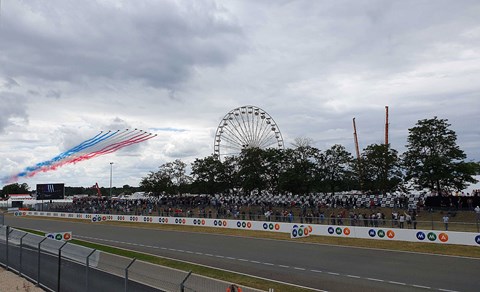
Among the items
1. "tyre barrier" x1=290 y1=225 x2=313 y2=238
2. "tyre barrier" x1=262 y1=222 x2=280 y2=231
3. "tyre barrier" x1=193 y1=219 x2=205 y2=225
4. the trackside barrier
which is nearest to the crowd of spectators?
the trackside barrier

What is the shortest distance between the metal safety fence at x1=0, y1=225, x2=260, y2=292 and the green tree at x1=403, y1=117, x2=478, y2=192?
43.3m

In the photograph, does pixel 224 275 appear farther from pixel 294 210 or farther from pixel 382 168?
pixel 382 168

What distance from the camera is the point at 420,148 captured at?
5103 cm

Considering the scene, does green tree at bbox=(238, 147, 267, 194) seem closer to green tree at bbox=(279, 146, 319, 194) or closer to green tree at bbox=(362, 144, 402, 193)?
green tree at bbox=(279, 146, 319, 194)

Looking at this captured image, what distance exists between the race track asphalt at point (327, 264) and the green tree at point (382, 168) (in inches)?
1212

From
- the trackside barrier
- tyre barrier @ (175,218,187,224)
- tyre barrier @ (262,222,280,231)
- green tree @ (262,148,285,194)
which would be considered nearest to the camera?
the trackside barrier

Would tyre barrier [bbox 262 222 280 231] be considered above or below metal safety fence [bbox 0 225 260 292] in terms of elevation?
below

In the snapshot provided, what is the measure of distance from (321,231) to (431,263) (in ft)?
41.8

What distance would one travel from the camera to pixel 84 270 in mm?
12680

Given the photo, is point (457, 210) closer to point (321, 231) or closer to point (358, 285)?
point (321, 231)

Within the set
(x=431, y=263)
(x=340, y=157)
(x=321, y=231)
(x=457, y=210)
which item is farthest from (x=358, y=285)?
(x=340, y=157)

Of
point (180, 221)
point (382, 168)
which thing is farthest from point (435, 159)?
point (180, 221)

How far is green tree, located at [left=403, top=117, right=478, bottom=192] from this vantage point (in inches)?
1897

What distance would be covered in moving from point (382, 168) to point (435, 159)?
34.5 feet
